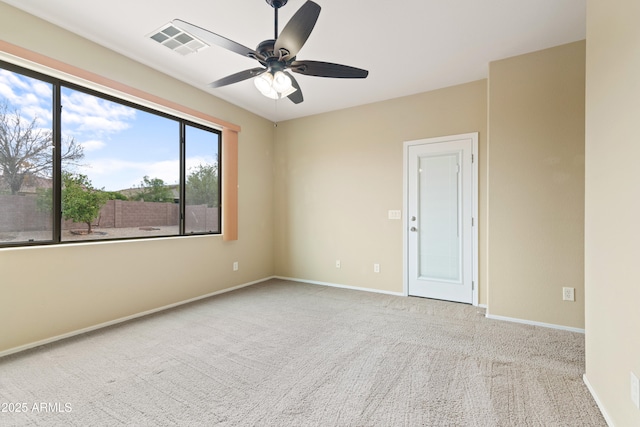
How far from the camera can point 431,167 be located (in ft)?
12.5

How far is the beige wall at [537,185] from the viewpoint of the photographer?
8.96ft

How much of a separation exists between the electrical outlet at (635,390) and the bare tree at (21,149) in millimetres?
4123

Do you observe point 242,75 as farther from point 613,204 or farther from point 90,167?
point 613,204

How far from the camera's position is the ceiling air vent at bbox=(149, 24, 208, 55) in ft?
8.44

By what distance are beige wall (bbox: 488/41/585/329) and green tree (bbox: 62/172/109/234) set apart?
4.10 m

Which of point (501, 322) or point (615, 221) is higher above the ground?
point (615, 221)

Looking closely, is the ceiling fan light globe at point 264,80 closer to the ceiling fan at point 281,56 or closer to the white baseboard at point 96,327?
the ceiling fan at point 281,56

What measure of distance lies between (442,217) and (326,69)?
253 centimetres

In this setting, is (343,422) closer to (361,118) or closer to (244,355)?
(244,355)

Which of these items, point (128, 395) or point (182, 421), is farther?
point (128, 395)

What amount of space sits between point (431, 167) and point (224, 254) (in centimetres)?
315

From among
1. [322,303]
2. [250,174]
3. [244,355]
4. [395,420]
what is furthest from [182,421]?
[250,174]

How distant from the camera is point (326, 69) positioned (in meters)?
2.10

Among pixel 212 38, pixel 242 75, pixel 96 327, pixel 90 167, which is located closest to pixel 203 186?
pixel 90 167
